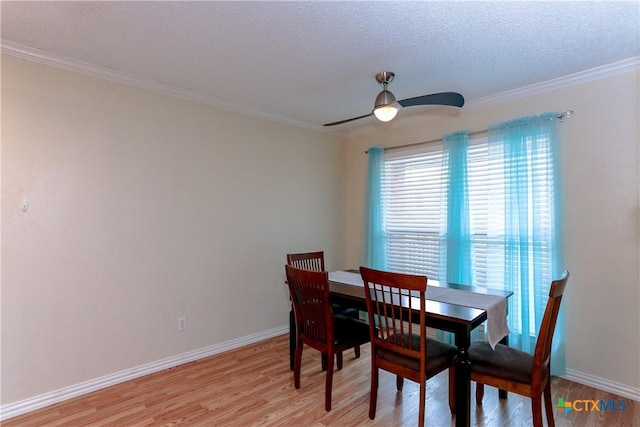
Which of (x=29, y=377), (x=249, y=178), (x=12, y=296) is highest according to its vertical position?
(x=249, y=178)

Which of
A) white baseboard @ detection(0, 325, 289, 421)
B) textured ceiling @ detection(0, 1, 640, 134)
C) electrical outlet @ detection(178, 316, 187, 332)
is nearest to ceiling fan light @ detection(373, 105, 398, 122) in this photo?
textured ceiling @ detection(0, 1, 640, 134)

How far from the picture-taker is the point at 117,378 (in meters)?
2.73

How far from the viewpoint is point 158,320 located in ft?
9.76

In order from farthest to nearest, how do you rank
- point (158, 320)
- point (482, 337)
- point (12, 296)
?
point (482, 337), point (158, 320), point (12, 296)

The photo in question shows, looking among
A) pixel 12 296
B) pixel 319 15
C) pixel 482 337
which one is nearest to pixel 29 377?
pixel 12 296

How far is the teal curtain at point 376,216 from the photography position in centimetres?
415

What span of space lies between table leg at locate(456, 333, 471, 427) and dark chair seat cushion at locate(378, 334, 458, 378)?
135mm

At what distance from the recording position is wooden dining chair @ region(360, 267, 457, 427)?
197 centimetres

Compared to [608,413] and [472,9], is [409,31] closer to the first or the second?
[472,9]

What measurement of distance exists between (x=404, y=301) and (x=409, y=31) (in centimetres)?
171

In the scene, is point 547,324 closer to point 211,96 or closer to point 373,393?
point 373,393

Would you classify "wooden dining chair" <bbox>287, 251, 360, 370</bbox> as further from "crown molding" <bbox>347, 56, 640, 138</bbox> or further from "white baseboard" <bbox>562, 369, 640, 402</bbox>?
"crown molding" <bbox>347, 56, 640, 138</bbox>

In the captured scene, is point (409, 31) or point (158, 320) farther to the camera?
point (158, 320)

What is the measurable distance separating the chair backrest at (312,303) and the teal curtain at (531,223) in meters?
1.75
